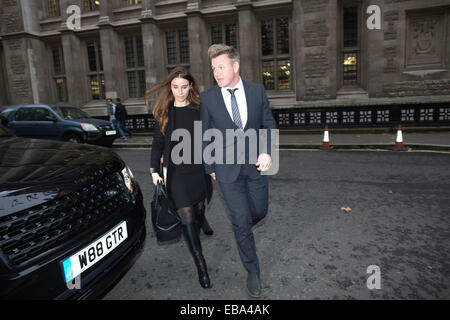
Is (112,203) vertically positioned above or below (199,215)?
above

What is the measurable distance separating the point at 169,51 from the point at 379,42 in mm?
10009

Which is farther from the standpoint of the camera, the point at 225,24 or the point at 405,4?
the point at 225,24

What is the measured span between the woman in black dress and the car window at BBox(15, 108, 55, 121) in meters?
9.18

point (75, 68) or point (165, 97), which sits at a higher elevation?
point (75, 68)

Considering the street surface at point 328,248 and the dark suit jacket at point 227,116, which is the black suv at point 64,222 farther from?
the dark suit jacket at point 227,116

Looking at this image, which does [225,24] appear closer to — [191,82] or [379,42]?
[379,42]

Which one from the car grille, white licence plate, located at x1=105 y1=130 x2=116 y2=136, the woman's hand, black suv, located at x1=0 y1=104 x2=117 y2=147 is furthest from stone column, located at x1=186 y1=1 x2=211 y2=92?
the car grille

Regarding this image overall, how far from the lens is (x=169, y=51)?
16172 millimetres

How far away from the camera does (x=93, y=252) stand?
189 centimetres

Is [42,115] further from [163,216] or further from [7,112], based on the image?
[163,216]

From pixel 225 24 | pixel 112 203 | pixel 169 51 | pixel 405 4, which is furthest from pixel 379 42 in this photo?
pixel 112 203

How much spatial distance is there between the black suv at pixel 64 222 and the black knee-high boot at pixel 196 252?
0.38 metres

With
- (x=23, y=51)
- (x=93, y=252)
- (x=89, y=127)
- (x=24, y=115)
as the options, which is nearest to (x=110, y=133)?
(x=89, y=127)

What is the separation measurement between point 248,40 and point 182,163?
40.9 feet
